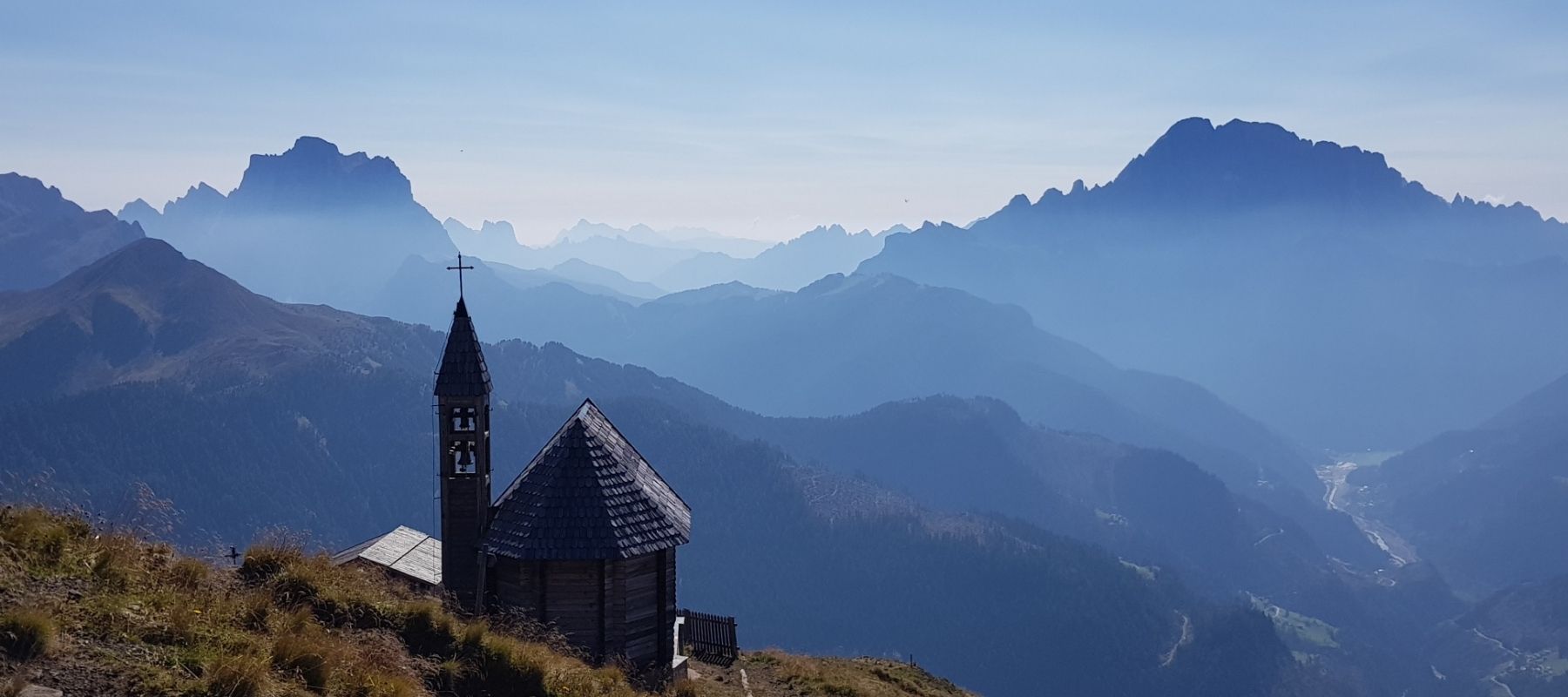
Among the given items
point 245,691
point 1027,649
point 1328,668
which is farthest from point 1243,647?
point 245,691

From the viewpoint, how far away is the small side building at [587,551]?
23.2m

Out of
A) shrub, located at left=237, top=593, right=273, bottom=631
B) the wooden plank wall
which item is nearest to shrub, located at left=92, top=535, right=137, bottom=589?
shrub, located at left=237, top=593, right=273, bottom=631

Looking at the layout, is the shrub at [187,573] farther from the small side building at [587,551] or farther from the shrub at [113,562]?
the small side building at [587,551]

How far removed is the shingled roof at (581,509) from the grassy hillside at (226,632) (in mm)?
4179

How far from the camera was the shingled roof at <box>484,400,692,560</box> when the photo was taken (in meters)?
23.1

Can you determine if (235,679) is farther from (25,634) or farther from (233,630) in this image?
(25,634)

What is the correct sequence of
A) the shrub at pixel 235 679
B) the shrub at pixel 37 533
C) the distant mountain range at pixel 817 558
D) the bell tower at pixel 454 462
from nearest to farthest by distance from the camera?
1. the shrub at pixel 235 679
2. the shrub at pixel 37 533
3. the bell tower at pixel 454 462
4. the distant mountain range at pixel 817 558

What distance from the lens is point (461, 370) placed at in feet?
82.2

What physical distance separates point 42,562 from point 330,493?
188328mm

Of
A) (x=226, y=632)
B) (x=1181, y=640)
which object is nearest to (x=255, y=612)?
(x=226, y=632)

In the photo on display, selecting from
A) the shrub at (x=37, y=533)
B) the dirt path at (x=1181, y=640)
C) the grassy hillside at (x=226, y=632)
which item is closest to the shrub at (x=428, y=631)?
the grassy hillside at (x=226, y=632)

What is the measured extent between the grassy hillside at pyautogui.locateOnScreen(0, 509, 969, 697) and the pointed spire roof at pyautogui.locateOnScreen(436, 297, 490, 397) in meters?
6.67

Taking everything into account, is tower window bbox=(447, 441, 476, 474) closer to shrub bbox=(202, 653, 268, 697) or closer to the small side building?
the small side building

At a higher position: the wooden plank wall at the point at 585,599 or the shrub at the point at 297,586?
the shrub at the point at 297,586
